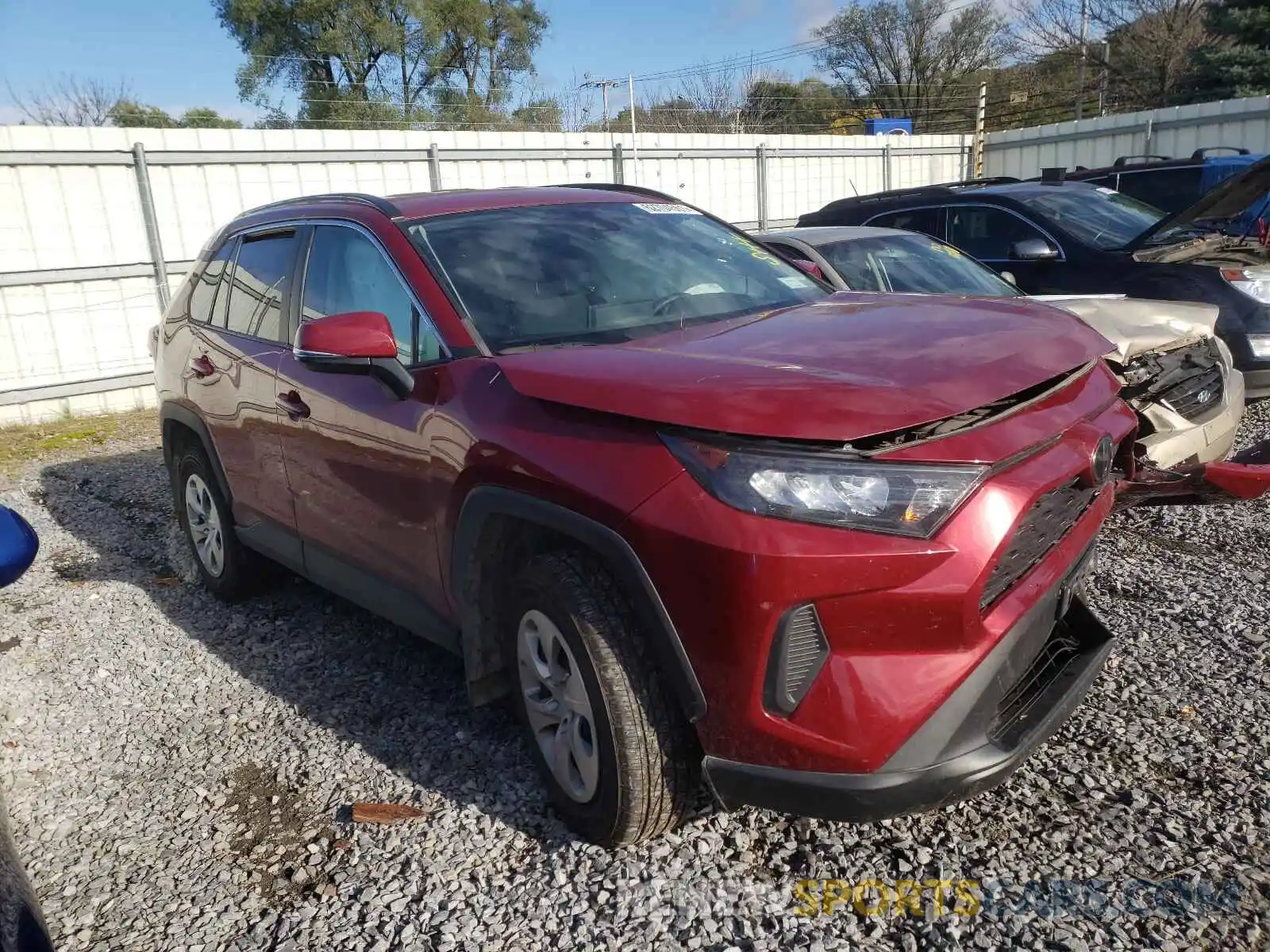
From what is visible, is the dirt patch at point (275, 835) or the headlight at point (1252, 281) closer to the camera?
the dirt patch at point (275, 835)

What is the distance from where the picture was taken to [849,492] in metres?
2.11

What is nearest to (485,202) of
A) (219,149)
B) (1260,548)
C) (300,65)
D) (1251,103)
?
(1260,548)

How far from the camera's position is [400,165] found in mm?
12117

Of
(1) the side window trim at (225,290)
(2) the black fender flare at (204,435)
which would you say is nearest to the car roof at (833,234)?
(1) the side window trim at (225,290)

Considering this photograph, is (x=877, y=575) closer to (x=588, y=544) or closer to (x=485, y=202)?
(x=588, y=544)

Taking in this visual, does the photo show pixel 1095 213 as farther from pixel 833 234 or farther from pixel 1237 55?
pixel 1237 55

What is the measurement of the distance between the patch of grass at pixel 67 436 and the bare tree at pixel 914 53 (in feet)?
124

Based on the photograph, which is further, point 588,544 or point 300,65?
point 300,65

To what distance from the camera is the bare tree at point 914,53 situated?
42.1 m

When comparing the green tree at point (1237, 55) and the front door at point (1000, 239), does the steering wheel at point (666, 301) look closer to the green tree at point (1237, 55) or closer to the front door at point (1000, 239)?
the front door at point (1000, 239)

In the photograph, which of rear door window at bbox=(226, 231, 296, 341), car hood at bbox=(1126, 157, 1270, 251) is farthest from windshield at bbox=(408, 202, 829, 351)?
car hood at bbox=(1126, 157, 1270, 251)

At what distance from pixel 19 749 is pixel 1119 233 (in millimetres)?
7710

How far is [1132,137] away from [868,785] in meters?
18.7

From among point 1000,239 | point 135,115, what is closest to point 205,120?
point 135,115
